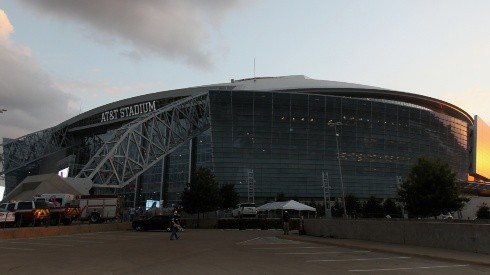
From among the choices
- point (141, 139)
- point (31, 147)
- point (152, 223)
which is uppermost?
point (31, 147)

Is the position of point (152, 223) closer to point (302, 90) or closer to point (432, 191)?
point (432, 191)

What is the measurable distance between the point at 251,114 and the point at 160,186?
2423cm

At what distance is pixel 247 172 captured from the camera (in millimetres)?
73750

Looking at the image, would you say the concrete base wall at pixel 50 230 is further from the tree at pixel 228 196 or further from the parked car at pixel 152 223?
the tree at pixel 228 196

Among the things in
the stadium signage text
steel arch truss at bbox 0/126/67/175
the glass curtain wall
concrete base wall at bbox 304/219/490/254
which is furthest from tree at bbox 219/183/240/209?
steel arch truss at bbox 0/126/67/175

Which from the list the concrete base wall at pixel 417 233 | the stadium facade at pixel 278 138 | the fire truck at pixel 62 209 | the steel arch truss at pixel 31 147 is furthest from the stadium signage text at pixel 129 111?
the concrete base wall at pixel 417 233

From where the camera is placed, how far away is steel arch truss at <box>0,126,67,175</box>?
103 m

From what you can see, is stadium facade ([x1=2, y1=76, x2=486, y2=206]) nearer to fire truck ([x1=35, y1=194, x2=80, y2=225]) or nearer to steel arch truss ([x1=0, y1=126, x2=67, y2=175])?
fire truck ([x1=35, y1=194, x2=80, y2=225])

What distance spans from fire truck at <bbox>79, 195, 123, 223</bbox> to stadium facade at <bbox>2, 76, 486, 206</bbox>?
757 inches

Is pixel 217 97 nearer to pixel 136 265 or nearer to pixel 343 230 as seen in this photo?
pixel 343 230

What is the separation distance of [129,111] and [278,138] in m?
35.0

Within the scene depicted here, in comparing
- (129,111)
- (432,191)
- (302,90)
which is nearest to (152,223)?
(432,191)

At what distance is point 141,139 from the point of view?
239 ft

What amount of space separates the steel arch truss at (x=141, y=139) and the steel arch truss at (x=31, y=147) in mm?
35895
